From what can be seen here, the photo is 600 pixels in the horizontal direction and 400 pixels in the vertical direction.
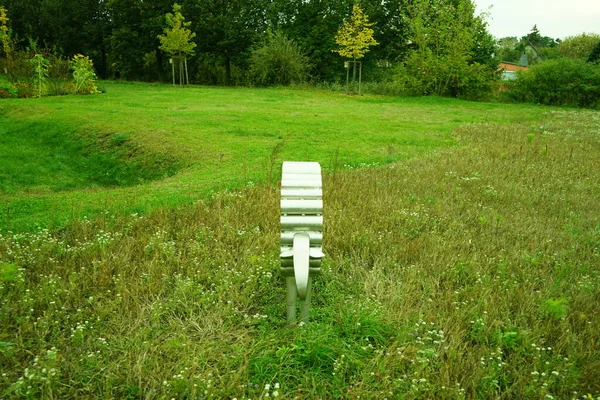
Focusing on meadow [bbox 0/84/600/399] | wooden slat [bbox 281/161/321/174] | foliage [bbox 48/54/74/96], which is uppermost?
foliage [bbox 48/54/74/96]

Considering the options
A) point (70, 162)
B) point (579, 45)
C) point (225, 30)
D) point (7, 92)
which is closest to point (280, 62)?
point (225, 30)

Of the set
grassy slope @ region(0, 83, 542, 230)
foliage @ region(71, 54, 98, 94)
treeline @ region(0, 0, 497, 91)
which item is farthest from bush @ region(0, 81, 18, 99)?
treeline @ region(0, 0, 497, 91)

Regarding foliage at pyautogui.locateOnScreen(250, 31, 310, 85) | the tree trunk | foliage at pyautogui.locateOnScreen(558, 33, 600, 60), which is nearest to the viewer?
foliage at pyautogui.locateOnScreen(250, 31, 310, 85)

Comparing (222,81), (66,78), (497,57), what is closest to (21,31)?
(222,81)

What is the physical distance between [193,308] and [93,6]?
46.7 metres

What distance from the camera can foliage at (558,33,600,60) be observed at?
5456 centimetres

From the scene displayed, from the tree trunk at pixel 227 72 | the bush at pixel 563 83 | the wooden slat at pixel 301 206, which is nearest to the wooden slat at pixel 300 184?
the wooden slat at pixel 301 206

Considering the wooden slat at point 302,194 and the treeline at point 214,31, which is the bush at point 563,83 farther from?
the wooden slat at point 302,194

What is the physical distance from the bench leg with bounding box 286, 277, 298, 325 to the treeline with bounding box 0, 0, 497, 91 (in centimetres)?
3305

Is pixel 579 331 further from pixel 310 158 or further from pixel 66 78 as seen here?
pixel 66 78

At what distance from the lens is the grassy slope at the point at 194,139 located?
6.27 m

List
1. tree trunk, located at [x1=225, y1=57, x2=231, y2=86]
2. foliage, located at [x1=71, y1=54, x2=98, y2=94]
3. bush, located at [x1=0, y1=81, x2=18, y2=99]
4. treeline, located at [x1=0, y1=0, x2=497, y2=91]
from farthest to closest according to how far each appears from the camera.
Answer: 1. tree trunk, located at [x1=225, y1=57, x2=231, y2=86]
2. treeline, located at [x1=0, y1=0, x2=497, y2=91]
3. foliage, located at [x1=71, y1=54, x2=98, y2=94]
4. bush, located at [x1=0, y1=81, x2=18, y2=99]

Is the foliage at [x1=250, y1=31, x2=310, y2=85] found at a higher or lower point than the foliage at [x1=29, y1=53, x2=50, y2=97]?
higher

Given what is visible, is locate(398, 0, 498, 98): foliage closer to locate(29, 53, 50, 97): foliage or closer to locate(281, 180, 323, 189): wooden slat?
locate(29, 53, 50, 97): foliage
